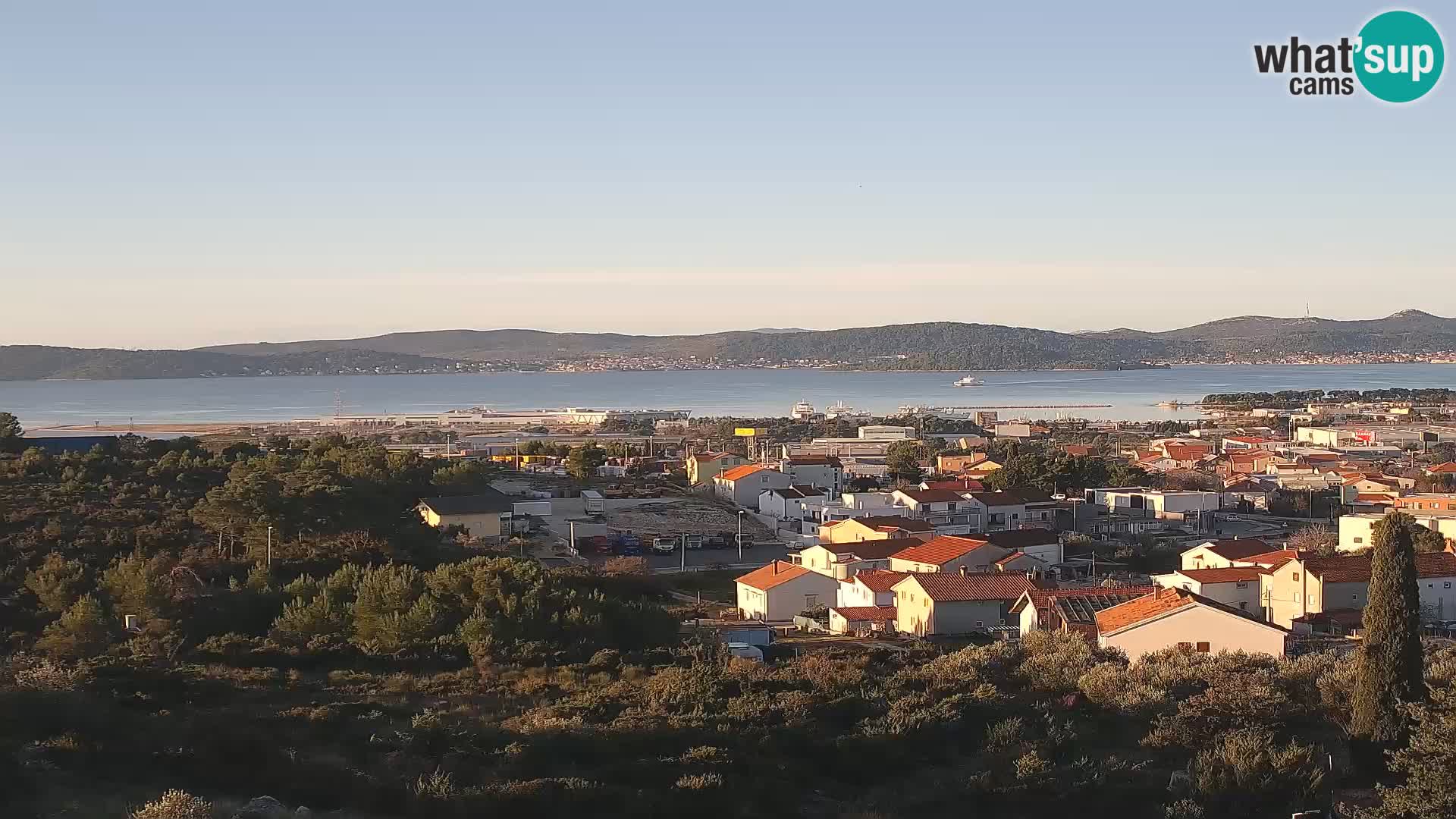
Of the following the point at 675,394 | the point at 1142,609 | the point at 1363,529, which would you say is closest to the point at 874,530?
the point at 1363,529

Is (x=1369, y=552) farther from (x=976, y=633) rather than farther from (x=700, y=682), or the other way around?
(x=700, y=682)

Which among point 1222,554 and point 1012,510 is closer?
point 1222,554

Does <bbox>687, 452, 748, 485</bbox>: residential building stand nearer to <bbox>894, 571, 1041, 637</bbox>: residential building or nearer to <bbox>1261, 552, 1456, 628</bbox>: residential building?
<bbox>894, 571, 1041, 637</bbox>: residential building

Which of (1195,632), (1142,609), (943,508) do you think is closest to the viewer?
(1195,632)

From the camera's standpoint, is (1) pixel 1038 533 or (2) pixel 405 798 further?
(1) pixel 1038 533

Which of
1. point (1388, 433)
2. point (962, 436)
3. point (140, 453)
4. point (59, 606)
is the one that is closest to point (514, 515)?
point (140, 453)

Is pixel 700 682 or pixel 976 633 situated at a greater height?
pixel 700 682

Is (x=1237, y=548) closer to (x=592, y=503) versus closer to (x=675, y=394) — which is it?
(x=592, y=503)

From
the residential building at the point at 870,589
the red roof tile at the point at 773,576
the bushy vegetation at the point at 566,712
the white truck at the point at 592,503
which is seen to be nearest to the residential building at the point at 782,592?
the red roof tile at the point at 773,576
